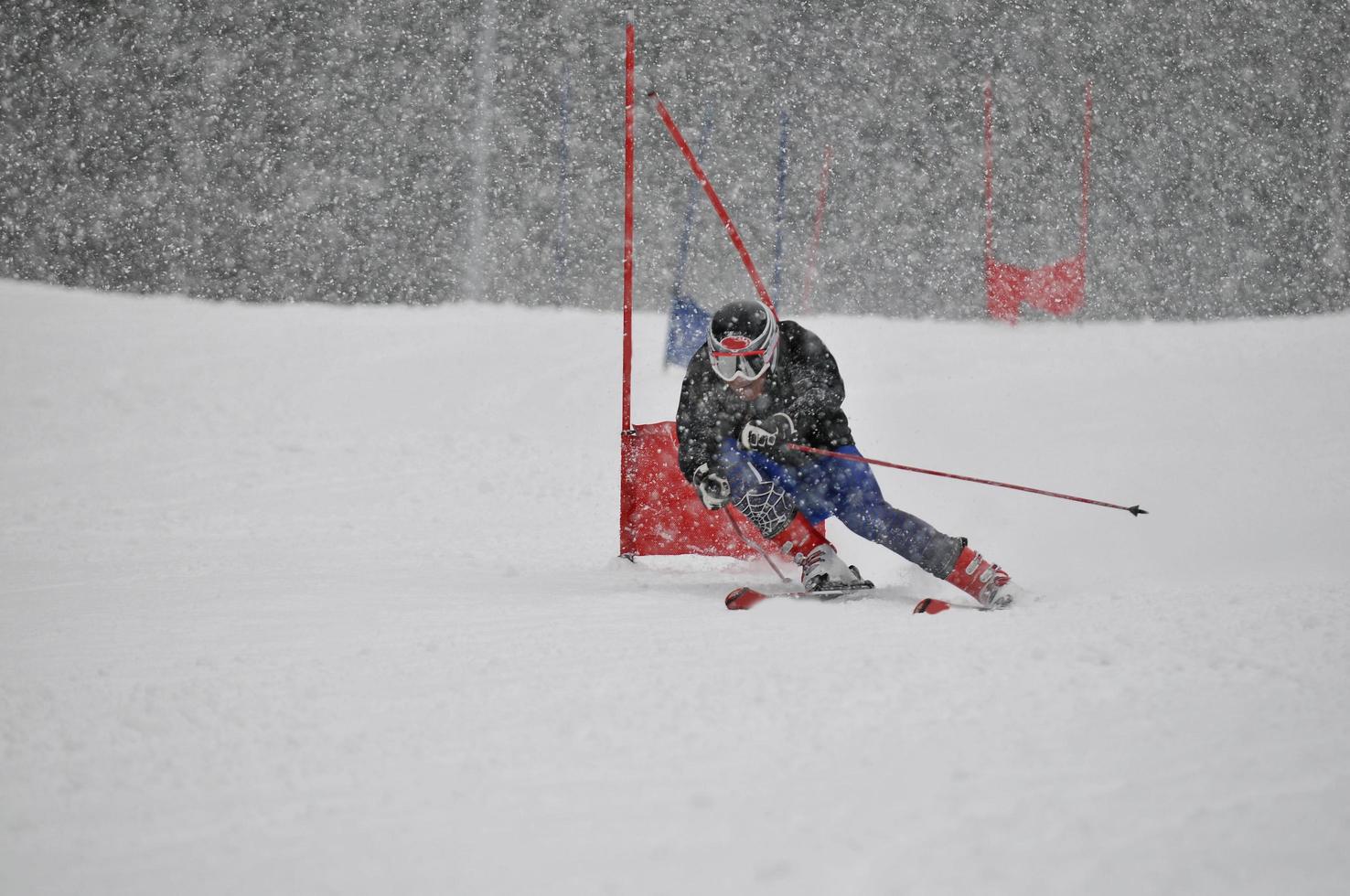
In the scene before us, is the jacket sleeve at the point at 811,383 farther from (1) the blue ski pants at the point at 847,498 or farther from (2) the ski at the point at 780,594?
(2) the ski at the point at 780,594

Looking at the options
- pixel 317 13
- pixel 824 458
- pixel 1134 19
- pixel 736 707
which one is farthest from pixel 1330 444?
pixel 317 13

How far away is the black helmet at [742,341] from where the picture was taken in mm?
3785

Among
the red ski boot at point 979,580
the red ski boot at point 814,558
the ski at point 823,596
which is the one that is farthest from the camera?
the red ski boot at point 814,558

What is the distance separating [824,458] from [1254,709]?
1.91 metres

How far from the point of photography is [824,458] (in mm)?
3883

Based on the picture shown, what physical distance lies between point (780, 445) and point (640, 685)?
4.91 ft

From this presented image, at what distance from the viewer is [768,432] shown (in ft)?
12.6

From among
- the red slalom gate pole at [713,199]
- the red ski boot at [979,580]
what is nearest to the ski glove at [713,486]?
the red slalom gate pole at [713,199]

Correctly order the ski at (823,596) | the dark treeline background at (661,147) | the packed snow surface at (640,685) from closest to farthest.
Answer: the packed snow surface at (640,685) < the ski at (823,596) < the dark treeline background at (661,147)

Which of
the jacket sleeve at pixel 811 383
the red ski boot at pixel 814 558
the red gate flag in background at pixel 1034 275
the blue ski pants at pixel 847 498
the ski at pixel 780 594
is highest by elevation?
the red gate flag in background at pixel 1034 275

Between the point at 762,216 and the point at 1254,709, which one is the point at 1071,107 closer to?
the point at 762,216

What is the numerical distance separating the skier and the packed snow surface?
262mm

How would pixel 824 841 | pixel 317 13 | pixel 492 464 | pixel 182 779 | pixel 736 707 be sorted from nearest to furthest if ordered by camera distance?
pixel 824 841, pixel 182 779, pixel 736 707, pixel 492 464, pixel 317 13

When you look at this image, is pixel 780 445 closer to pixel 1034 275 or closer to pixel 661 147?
pixel 661 147
